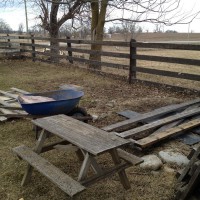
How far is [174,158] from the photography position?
13.1 ft

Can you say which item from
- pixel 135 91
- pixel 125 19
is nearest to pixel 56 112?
pixel 135 91

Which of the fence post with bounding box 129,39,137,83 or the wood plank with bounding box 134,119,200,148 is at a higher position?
the fence post with bounding box 129,39,137,83

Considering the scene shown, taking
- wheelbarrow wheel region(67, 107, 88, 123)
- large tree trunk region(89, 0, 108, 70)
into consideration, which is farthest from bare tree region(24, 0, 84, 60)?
wheelbarrow wheel region(67, 107, 88, 123)

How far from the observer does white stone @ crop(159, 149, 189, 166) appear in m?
3.91

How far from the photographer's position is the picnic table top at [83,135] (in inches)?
114

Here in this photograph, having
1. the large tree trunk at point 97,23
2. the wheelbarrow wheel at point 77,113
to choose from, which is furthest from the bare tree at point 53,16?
the wheelbarrow wheel at point 77,113

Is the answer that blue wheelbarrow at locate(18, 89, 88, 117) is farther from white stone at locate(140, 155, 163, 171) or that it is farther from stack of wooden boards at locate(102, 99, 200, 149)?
white stone at locate(140, 155, 163, 171)

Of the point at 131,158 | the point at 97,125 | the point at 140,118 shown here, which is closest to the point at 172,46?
the point at 140,118

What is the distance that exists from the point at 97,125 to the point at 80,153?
1.58 meters

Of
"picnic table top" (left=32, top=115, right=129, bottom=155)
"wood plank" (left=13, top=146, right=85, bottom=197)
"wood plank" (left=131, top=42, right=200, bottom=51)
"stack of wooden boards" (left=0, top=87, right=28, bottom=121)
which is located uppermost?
"wood plank" (left=131, top=42, right=200, bottom=51)

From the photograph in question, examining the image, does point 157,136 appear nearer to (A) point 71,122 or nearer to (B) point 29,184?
(A) point 71,122

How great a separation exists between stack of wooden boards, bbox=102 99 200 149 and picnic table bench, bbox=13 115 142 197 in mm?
925

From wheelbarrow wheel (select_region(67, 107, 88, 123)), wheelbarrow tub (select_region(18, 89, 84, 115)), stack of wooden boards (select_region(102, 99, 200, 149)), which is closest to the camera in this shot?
stack of wooden boards (select_region(102, 99, 200, 149))

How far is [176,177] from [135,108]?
118 inches
